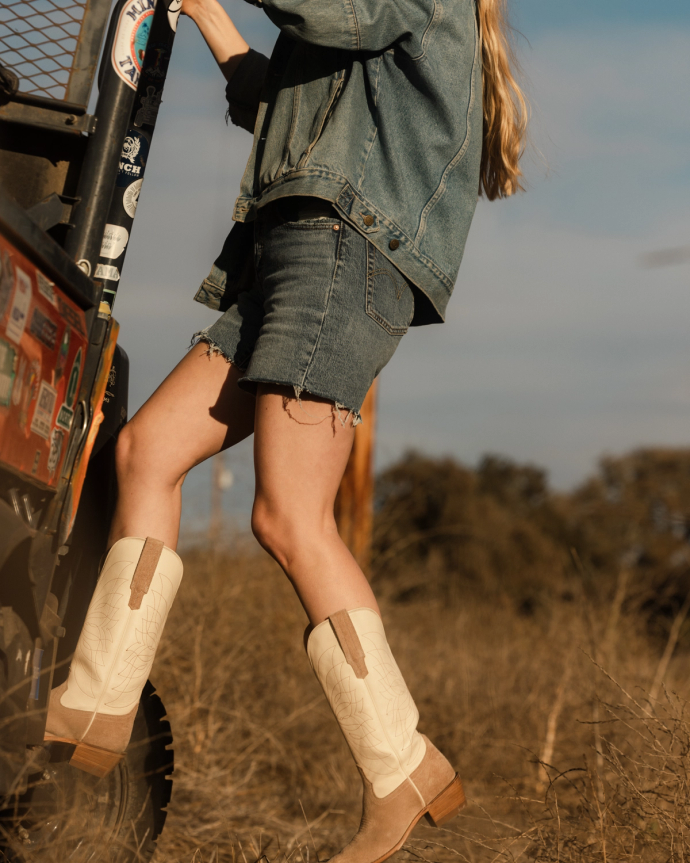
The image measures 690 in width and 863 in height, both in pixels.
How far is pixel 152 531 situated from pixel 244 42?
44.8 inches

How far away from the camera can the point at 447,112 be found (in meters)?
1.59

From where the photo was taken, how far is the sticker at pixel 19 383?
44.9 inches

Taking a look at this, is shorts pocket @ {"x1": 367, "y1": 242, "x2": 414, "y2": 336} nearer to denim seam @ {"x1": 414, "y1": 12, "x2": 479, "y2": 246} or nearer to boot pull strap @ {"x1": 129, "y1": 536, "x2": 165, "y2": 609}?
denim seam @ {"x1": 414, "y1": 12, "x2": 479, "y2": 246}

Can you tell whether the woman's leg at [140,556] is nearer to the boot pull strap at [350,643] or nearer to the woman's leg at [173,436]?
the woman's leg at [173,436]

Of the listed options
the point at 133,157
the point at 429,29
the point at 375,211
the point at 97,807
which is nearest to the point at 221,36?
the point at 133,157

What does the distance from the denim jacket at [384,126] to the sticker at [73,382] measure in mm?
464

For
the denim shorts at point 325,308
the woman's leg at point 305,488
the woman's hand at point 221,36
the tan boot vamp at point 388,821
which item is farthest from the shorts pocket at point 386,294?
the tan boot vamp at point 388,821

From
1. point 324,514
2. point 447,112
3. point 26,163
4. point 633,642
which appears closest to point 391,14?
point 447,112

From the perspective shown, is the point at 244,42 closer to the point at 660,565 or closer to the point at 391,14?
the point at 391,14

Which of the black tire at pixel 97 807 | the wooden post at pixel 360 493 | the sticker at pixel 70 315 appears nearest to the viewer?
the sticker at pixel 70 315

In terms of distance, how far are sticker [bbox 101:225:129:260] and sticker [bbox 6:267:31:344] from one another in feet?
1.34

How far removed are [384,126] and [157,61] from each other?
49cm

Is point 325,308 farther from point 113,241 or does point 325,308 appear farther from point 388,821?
point 388,821

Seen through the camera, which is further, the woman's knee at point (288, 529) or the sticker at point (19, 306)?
the woman's knee at point (288, 529)
